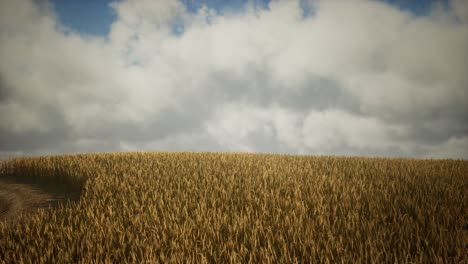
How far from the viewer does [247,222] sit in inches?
214

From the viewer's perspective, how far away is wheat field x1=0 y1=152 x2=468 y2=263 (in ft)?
14.3

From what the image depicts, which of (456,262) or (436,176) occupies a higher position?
(436,176)

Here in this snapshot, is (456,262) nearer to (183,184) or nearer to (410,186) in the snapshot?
(410,186)

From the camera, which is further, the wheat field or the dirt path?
the dirt path

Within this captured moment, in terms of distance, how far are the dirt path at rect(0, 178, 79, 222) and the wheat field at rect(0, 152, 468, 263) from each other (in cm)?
59

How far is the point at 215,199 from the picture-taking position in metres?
6.69

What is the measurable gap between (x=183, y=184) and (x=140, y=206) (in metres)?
1.67

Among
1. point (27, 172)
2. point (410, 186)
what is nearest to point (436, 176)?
point (410, 186)

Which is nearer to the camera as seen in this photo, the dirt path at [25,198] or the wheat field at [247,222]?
the wheat field at [247,222]

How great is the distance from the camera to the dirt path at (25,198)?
302 inches

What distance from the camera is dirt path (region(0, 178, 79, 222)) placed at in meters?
7.67

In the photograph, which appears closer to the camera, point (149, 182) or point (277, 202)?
point (277, 202)

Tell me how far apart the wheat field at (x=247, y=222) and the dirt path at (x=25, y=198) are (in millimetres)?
585

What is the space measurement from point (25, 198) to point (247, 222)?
6.84 metres
